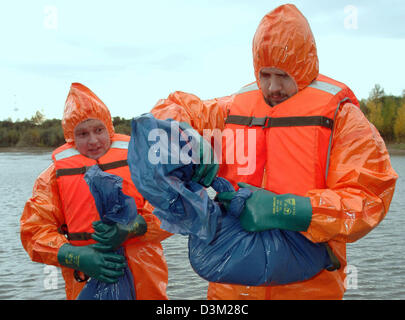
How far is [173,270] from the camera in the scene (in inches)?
316

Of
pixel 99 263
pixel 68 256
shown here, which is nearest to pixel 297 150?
pixel 99 263

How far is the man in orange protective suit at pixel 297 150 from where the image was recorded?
1.99m

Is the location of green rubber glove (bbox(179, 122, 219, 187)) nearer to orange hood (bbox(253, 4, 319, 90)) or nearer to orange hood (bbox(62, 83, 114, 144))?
orange hood (bbox(253, 4, 319, 90))

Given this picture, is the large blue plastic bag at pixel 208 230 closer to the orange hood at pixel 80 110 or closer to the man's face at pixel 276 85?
the man's face at pixel 276 85

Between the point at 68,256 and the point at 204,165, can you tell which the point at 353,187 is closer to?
the point at 204,165

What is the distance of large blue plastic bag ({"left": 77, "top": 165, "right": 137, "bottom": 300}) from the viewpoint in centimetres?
264

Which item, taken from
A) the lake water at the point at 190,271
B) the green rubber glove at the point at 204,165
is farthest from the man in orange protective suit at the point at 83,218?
the lake water at the point at 190,271

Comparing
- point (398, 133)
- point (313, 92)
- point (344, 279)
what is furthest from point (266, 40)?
point (398, 133)

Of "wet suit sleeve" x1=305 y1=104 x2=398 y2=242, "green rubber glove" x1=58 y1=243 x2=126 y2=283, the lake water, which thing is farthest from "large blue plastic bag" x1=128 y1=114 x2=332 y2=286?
the lake water

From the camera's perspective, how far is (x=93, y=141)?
3607 millimetres

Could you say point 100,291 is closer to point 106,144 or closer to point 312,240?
point 106,144

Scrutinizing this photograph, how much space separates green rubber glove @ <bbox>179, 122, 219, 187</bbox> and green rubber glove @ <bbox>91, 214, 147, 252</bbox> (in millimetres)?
1157

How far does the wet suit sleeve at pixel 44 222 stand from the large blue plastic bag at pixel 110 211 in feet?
1.39

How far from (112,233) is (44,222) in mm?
852
